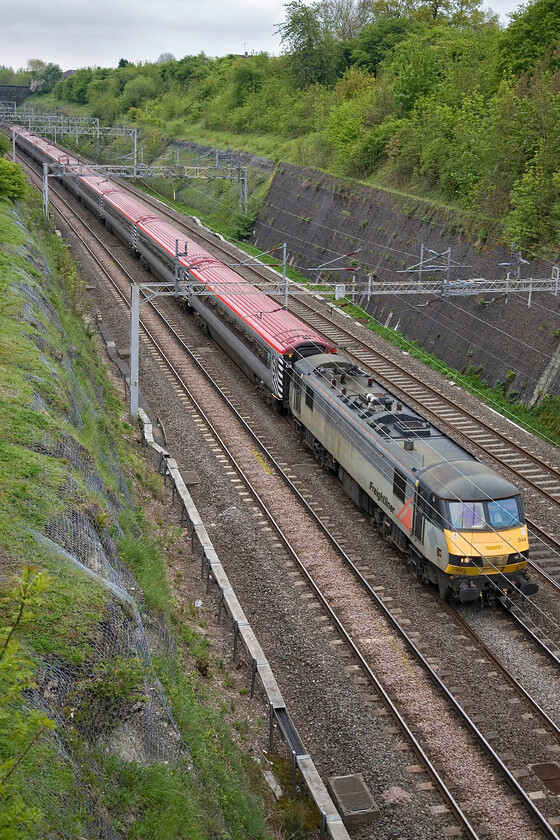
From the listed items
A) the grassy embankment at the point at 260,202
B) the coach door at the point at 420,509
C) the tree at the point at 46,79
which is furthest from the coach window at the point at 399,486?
the tree at the point at 46,79

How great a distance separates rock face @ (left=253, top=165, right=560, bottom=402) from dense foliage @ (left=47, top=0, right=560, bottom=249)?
1.25 metres

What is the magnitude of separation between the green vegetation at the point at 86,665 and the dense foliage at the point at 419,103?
19717 mm

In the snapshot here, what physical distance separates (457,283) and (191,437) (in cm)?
882

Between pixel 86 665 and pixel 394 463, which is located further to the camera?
pixel 394 463

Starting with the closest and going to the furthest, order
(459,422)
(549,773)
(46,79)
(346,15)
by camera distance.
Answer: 1. (549,773)
2. (459,422)
3. (346,15)
4. (46,79)

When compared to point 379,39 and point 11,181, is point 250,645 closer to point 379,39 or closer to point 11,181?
point 11,181

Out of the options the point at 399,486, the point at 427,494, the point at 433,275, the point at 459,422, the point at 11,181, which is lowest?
the point at 459,422

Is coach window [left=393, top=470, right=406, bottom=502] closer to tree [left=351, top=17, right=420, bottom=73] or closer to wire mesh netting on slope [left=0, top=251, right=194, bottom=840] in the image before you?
wire mesh netting on slope [left=0, top=251, right=194, bottom=840]

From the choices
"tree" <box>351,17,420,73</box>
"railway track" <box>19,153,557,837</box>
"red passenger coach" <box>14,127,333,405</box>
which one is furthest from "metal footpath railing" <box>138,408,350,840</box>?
"tree" <box>351,17,420,73</box>

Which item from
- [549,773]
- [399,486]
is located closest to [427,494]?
[399,486]

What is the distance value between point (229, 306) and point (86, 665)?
21239 mm

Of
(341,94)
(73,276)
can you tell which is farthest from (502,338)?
(341,94)

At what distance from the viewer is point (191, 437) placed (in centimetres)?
2419

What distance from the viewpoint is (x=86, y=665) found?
29.9 ft
